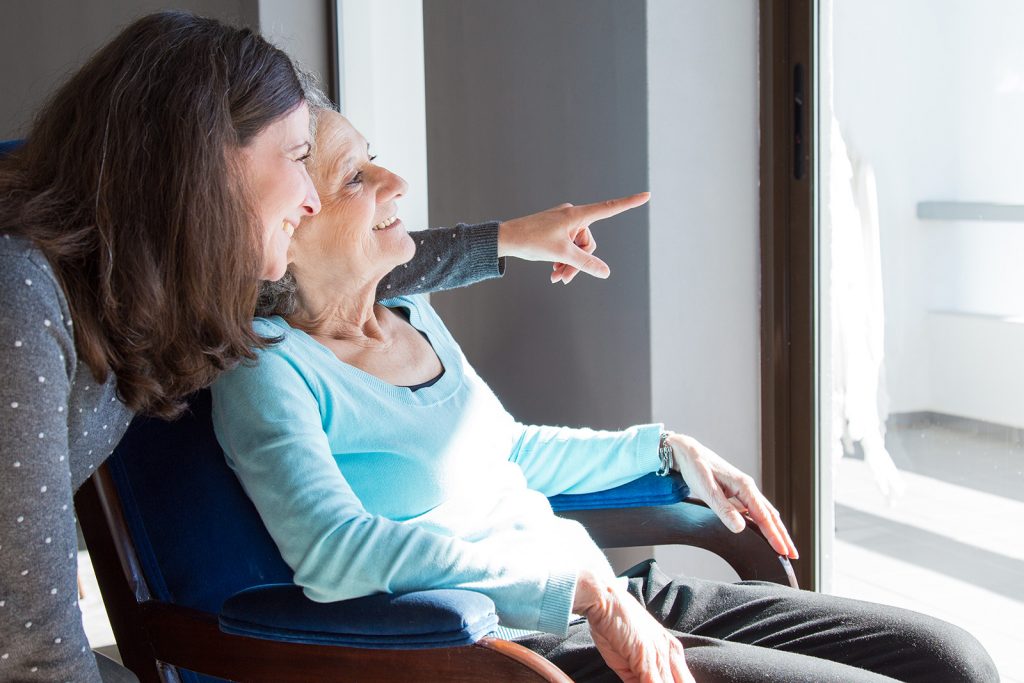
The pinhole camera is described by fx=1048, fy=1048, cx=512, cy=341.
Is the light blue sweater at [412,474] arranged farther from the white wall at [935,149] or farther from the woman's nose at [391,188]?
the white wall at [935,149]

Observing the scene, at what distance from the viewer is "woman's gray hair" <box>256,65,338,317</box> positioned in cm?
157

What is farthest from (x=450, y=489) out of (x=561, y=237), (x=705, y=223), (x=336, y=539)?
(x=705, y=223)

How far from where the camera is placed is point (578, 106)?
7.45 feet

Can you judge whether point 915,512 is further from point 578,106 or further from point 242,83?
point 242,83

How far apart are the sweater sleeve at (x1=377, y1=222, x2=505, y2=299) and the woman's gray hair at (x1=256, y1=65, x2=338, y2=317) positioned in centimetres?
24

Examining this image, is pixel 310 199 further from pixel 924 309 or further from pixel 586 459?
pixel 924 309

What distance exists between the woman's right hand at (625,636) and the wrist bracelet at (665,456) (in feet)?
1.58

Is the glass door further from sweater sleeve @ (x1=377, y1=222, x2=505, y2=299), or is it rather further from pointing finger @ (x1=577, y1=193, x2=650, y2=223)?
sweater sleeve @ (x1=377, y1=222, x2=505, y2=299)

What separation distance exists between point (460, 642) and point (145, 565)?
528 mm

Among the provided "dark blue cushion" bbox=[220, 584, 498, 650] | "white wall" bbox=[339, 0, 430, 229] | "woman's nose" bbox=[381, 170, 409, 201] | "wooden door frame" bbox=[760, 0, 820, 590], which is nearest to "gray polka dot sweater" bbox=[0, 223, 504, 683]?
"dark blue cushion" bbox=[220, 584, 498, 650]

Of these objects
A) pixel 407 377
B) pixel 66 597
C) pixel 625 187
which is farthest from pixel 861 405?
pixel 66 597

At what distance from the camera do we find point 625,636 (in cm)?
124

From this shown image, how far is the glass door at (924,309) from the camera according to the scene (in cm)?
185

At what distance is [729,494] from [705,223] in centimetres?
65
